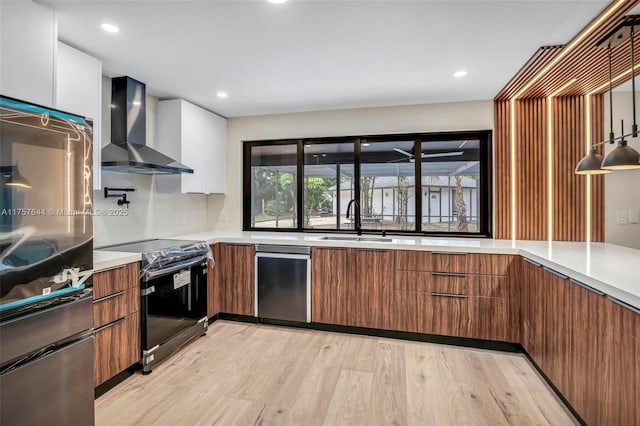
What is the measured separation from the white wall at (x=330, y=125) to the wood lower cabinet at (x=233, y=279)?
2.79ft

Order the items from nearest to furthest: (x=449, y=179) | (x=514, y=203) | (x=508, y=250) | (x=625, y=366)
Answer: (x=625, y=366)
(x=508, y=250)
(x=514, y=203)
(x=449, y=179)

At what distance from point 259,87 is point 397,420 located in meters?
2.90

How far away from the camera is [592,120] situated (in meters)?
3.15

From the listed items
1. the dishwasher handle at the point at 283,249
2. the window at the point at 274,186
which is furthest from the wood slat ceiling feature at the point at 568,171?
the window at the point at 274,186

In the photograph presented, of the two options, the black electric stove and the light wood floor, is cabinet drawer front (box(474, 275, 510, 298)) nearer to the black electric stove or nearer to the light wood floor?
the light wood floor

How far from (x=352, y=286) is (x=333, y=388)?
3.45 ft

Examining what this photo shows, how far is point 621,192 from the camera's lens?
3.07 m

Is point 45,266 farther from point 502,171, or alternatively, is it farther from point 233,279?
point 502,171

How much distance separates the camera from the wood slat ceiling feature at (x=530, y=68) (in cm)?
236

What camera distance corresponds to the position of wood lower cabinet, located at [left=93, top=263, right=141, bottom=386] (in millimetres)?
2127

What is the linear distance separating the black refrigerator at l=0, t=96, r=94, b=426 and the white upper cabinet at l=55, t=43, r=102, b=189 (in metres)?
0.73

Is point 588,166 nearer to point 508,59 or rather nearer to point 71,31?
point 508,59

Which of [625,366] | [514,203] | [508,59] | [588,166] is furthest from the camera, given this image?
[514,203]

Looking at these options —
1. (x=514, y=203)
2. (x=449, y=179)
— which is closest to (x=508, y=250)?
(x=514, y=203)
